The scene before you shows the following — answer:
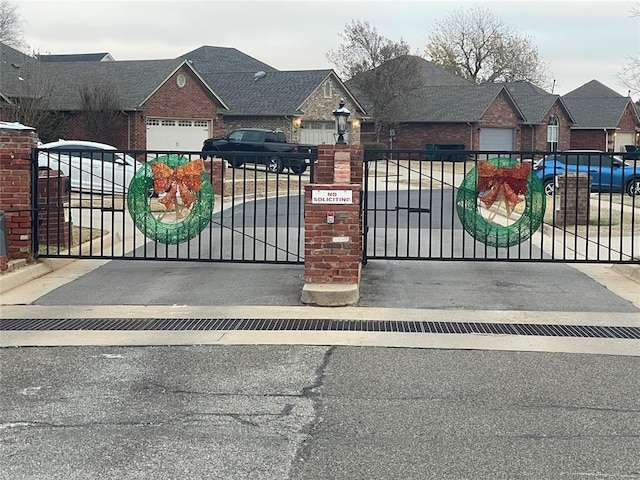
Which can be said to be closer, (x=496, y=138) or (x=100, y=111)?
(x=100, y=111)

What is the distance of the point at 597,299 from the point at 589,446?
527cm

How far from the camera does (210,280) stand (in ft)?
36.9

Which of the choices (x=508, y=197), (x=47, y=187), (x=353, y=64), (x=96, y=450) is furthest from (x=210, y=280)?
(x=353, y=64)

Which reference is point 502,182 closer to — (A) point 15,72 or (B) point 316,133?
(A) point 15,72

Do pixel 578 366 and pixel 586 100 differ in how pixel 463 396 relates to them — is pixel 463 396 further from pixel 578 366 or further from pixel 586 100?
pixel 586 100

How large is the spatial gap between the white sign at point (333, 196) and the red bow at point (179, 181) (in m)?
2.47

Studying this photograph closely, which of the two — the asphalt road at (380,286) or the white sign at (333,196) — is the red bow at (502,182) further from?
the white sign at (333,196)

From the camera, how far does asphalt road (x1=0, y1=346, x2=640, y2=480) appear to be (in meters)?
4.83

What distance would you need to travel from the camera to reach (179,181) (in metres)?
11.8

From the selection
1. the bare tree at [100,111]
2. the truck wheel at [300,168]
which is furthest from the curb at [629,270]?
the bare tree at [100,111]

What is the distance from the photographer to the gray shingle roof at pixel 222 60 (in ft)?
196

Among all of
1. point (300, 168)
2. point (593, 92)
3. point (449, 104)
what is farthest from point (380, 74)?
point (300, 168)

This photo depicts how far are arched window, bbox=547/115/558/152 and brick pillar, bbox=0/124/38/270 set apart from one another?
49.2m

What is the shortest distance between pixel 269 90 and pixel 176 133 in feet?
30.4
